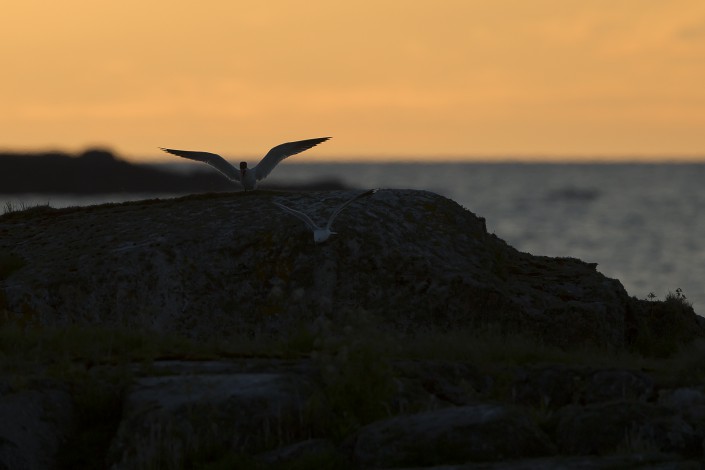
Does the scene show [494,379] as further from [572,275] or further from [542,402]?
[572,275]

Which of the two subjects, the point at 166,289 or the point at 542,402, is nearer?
the point at 542,402

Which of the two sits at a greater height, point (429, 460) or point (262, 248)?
point (262, 248)

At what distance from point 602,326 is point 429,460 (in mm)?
7582

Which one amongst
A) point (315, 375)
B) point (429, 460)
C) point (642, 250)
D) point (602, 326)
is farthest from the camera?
point (642, 250)

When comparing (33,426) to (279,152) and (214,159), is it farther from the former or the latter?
(279,152)

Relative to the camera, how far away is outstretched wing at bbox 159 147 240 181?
19188mm

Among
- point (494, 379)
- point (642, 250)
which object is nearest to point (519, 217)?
point (642, 250)

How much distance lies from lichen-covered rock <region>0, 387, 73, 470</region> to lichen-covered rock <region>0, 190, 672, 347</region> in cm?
492

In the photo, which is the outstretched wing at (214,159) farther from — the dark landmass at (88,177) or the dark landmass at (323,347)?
the dark landmass at (88,177)

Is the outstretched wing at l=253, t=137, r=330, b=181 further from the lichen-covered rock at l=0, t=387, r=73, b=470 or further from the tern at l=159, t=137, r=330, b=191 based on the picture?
the lichen-covered rock at l=0, t=387, r=73, b=470

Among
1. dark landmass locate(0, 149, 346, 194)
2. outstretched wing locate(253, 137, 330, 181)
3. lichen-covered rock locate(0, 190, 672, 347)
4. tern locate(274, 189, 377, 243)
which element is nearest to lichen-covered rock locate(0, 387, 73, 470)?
lichen-covered rock locate(0, 190, 672, 347)

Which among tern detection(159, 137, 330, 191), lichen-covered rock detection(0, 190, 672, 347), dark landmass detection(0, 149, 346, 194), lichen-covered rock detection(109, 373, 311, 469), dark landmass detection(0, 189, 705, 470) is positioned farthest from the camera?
dark landmass detection(0, 149, 346, 194)

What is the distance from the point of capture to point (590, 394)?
11062 mm

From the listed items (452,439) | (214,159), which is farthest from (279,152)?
(452,439)
